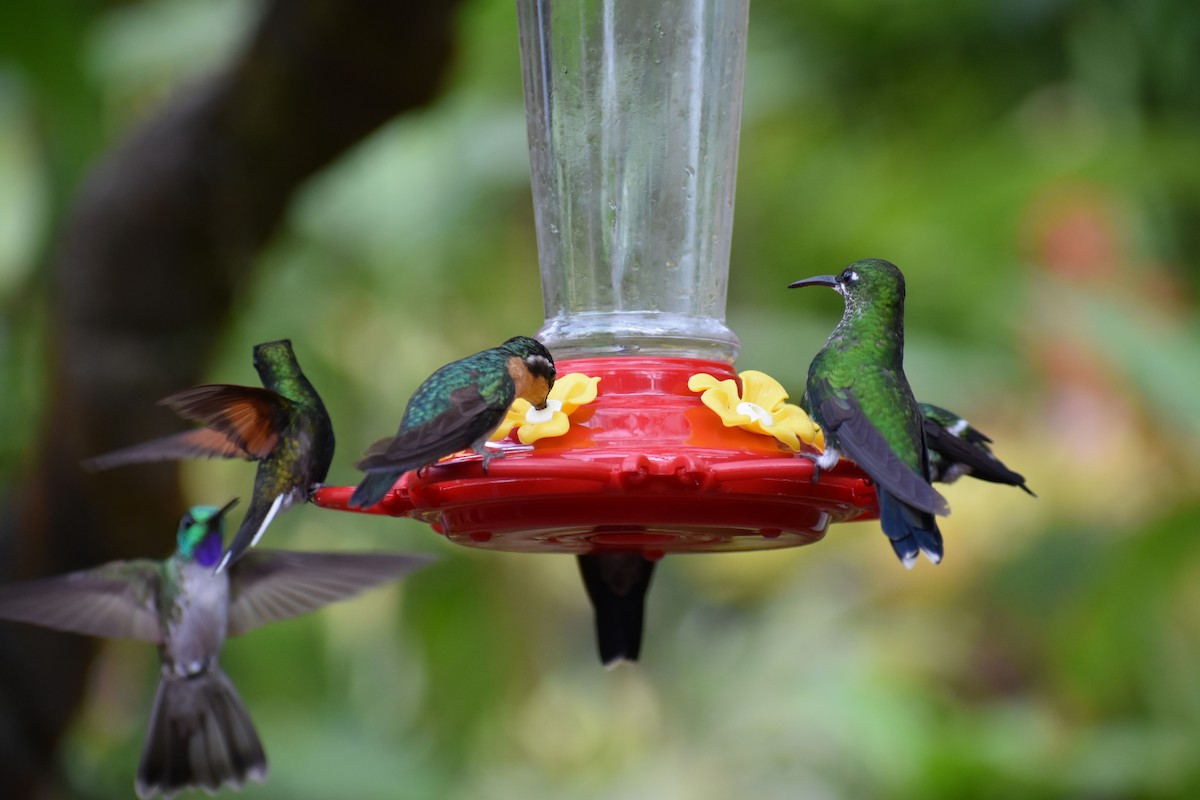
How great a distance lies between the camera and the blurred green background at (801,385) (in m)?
6.13

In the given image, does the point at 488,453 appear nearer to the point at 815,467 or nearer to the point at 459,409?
the point at 459,409

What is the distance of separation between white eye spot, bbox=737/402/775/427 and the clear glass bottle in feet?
1.56

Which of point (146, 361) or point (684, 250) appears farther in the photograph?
point (146, 361)

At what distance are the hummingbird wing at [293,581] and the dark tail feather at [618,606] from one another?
1.41ft

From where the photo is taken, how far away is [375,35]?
3383 mm

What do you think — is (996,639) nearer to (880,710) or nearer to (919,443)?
(880,710)

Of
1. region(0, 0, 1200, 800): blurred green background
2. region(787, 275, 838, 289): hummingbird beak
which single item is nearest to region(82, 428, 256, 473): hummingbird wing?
Answer: region(787, 275, 838, 289): hummingbird beak

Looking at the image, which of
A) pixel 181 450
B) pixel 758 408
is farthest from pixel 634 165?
pixel 181 450

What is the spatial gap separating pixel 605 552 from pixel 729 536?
1.11 ft

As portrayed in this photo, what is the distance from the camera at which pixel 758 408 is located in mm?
2354

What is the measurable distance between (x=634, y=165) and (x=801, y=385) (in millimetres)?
4149

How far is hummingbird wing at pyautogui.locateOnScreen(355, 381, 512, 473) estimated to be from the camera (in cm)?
205

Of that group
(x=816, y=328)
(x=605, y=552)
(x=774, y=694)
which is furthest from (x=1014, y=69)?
(x=605, y=552)

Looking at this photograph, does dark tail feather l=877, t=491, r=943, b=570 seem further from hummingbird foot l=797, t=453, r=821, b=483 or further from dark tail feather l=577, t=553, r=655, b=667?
dark tail feather l=577, t=553, r=655, b=667
